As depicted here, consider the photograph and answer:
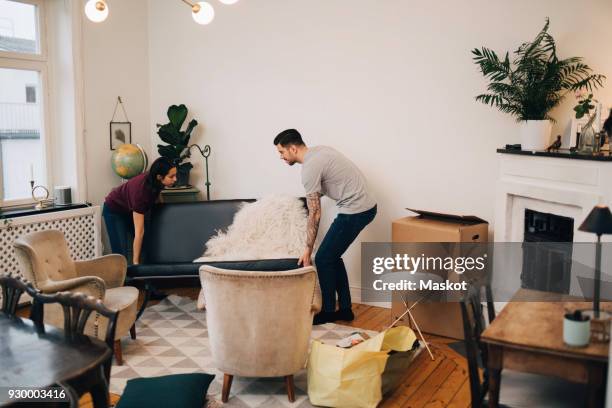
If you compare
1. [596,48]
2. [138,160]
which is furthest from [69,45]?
[596,48]

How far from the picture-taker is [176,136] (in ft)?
18.3

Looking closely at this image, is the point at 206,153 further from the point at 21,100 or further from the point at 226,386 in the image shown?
the point at 226,386

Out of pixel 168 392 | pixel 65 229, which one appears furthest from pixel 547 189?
pixel 65 229

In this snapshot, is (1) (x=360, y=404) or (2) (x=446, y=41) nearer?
(1) (x=360, y=404)

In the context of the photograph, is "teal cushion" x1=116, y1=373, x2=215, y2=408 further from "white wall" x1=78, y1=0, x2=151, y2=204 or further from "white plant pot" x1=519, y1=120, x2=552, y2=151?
"white wall" x1=78, y1=0, x2=151, y2=204

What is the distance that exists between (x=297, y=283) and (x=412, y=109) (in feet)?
6.98

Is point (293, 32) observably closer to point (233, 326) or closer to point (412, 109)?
point (412, 109)

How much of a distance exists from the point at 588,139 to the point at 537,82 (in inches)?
21.2

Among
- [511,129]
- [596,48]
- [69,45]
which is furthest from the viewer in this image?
[69,45]

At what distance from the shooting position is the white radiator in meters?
4.57

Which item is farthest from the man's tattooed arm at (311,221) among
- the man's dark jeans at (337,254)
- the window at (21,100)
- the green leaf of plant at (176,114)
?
the window at (21,100)

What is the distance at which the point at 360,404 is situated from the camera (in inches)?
124

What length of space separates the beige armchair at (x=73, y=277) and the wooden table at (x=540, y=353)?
2408 mm

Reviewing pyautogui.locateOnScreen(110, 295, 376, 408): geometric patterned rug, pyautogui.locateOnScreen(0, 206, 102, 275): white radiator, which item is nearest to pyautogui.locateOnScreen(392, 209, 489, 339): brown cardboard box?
pyautogui.locateOnScreen(110, 295, 376, 408): geometric patterned rug
